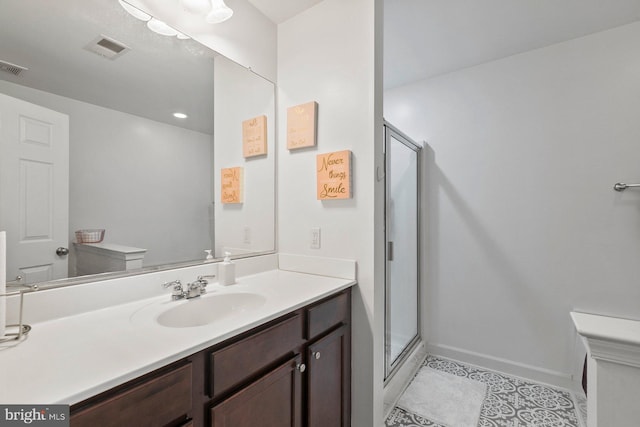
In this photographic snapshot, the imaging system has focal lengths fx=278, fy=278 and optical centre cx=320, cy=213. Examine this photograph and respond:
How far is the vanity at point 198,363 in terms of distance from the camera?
582 mm

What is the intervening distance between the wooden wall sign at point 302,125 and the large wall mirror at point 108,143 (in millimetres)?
313

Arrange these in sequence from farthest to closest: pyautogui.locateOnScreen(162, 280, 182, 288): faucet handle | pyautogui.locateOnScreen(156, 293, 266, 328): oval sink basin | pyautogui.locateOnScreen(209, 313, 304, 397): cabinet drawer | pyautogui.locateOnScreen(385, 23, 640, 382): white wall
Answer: pyautogui.locateOnScreen(385, 23, 640, 382): white wall
pyautogui.locateOnScreen(162, 280, 182, 288): faucet handle
pyautogui.locateOnScreen(156, 293, 266, 328): oval sink basin
pyautogui.locateOnScreen(209, 313, 304, 397): cabinet drawer

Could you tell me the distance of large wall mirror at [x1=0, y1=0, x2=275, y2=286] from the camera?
89 centimetres

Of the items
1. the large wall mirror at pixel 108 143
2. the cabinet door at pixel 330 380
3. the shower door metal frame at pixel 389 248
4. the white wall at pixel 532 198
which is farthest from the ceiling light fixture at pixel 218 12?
the white wall at pixel 532 198

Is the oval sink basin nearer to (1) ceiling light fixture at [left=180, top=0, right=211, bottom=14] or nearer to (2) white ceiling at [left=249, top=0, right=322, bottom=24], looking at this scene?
(1) ceiling light fixture at [left=180, top=0, right=211, bottom=14]

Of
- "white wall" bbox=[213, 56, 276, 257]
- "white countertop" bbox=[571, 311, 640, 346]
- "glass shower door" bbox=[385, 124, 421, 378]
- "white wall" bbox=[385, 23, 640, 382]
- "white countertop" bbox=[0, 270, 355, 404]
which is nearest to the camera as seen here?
"white countertop" bbox=[0, 270, 355, 404]

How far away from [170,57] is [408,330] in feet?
7.81

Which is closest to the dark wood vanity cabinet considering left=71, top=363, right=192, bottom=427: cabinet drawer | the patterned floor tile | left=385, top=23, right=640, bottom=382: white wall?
left=71, top=363, right=192, bottom=427: cabinet drawer

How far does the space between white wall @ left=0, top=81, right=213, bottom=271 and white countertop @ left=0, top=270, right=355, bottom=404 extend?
11.1 inches

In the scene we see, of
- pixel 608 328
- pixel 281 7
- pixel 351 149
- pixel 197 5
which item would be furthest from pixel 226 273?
pixel 608 328

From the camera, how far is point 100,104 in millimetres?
1062

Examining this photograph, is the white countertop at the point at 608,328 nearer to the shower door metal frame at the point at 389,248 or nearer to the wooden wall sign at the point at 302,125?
the shower door metal frame at the point at 389,248

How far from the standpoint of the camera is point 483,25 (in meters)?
1.79

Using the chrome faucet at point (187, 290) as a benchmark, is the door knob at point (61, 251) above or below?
above
